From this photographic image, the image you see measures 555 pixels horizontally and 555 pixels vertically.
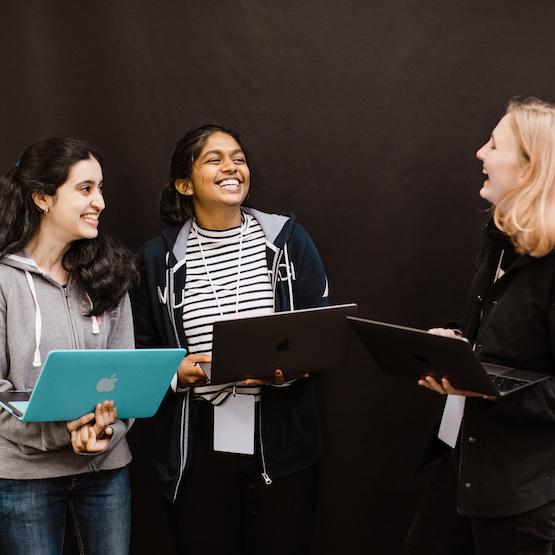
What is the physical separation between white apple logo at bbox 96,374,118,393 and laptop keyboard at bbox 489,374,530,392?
891 millimetres

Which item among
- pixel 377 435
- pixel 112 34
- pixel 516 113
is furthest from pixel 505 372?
pixel 112 34

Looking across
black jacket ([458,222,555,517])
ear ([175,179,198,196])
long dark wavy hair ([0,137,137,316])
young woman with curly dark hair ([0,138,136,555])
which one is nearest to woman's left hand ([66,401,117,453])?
young woman with curly dark hair ([0,138,136,555])

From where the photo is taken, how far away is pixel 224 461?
2.24 metres

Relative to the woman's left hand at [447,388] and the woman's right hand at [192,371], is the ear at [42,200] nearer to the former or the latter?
the woman's right hand at [192,371]

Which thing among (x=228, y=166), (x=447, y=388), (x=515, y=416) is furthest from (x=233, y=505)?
(x=228, y=166)

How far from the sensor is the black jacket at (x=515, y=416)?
1.76m

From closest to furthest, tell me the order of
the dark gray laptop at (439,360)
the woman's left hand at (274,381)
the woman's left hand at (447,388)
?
the dark gray laptop at (439,360)
the woman's left hand at (447,388)
the woman's left hand at (274,381)

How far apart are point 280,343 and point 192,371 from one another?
11.8 inches

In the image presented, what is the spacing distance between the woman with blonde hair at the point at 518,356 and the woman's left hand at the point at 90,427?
2.64ft

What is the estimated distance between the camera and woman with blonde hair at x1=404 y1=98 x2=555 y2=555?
177cm

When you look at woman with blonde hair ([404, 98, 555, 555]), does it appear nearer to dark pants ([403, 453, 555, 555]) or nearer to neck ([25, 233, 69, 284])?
dark pants ([403, 453, 555, 555])

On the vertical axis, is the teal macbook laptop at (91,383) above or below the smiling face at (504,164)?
below

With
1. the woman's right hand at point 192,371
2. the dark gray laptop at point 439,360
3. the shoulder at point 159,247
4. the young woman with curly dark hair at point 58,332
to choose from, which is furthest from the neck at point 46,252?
the dark gray laptop at point 439,360

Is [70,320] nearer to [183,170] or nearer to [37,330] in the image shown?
[37,330]
